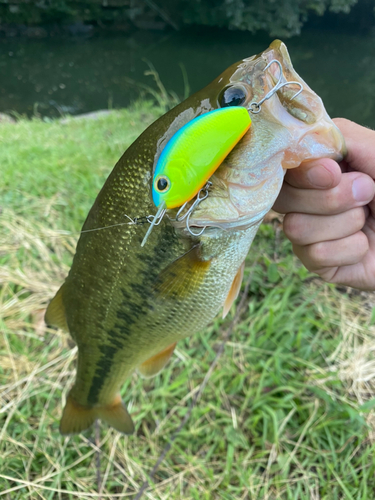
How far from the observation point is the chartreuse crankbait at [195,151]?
0.81 m

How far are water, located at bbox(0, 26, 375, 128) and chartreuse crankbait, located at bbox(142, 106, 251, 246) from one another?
1091 centimetres

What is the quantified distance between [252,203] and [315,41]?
68.9 feet

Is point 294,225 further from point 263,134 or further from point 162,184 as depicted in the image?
point 162,184

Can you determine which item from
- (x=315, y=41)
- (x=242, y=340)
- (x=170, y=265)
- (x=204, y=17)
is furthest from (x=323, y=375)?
(x=204, y=17)

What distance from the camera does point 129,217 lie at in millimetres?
1023

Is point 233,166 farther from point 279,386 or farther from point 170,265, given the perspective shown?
point 279,386

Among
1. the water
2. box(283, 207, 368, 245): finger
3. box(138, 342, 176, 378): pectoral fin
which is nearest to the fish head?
box(283, 207, 368, 245): finger

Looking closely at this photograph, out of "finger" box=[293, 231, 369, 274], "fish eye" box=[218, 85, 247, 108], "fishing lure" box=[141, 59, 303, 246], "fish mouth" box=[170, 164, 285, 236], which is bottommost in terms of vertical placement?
"finger" box=[293, 231, 369, 274]

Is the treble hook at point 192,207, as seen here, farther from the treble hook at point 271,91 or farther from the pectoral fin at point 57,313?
the pectoral fin at point 57,313

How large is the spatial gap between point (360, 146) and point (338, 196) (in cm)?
20

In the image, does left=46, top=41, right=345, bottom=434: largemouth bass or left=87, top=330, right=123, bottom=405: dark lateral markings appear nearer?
left=46, top=41, right=345, bottom=434: largemouth bass

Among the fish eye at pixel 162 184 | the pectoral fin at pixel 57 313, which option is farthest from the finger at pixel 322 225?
the pectoral fin at pixel 57 313

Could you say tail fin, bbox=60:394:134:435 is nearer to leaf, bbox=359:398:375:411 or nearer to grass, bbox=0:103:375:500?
grass, bbox=0:103:375:500

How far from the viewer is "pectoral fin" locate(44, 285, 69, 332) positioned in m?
1.39
